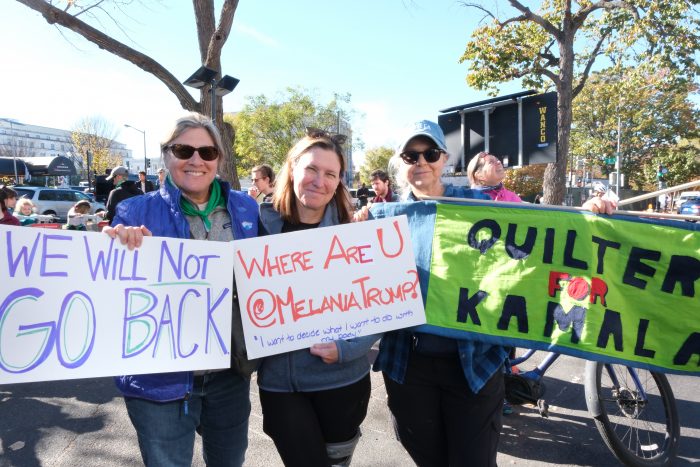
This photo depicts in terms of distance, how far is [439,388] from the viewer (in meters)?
1.93

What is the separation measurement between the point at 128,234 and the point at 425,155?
1.31 meters

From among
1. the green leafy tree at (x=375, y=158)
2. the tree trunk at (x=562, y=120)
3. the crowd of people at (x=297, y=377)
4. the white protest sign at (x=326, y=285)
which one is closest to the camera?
the crowd of people at (x=297, y=377)

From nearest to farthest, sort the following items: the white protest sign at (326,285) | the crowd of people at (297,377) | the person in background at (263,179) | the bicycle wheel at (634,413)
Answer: the crowd of people at (297,377) < the white protest sign at (326,285) < the bicycle wheel at (634,413) < the person in background at (263,179)

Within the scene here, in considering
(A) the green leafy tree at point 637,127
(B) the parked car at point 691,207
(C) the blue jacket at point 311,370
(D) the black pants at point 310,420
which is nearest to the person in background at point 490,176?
(C) the blue jacket at point 311,370

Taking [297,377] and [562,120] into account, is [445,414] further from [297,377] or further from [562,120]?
[562,120]

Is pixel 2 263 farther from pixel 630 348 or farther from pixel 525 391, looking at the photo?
pixel 525 391

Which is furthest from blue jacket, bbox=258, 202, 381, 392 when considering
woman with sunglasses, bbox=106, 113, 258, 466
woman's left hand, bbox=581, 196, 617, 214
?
woman's left hand, bbox=581, 196, 617, 214

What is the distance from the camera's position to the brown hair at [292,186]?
2023 millimetres

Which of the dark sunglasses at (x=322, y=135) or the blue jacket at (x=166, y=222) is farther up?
the dark sunglasses at (x=322, y=135)

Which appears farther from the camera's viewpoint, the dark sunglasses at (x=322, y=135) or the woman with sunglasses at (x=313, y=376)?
the dark sunglasses at (x=322, y=135)

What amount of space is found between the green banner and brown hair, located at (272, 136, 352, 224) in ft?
1.75

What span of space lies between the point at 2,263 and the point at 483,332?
1.94 m

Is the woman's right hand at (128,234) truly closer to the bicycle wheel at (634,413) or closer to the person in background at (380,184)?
the bicycle wheel at (634,413)

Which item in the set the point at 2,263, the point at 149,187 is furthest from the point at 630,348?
the point at 149,187
